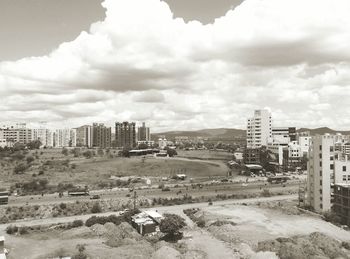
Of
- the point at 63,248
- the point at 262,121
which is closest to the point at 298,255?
the point at 63,248

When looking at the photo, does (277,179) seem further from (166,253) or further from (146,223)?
(166,253)

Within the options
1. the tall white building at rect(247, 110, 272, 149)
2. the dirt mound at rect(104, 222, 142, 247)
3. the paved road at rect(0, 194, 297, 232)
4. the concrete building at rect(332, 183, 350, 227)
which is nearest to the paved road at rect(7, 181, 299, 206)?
the paved road at rect(0, 194, 297, 232)

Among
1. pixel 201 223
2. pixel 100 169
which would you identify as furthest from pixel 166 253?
pixel 100 169

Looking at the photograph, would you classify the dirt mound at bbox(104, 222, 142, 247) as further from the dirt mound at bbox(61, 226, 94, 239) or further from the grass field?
the grass field

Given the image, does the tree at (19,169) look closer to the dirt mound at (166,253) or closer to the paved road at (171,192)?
the paved road at (171,192)

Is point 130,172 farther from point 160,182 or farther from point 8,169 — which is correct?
point 8,169
